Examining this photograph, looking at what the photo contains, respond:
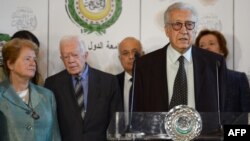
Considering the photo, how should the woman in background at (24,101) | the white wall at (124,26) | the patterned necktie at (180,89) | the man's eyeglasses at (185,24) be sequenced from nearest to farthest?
the patterned necktie at (180,89) < the man's eyeglasses at (185,24) < the woman in background at (24,101) < the white wall at (124,26)

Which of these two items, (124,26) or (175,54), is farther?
(124,26)

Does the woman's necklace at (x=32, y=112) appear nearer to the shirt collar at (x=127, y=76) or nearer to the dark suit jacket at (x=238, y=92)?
the shirt collar at (x=127, y=76)

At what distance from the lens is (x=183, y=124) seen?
157cm

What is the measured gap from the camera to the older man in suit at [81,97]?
265 cm

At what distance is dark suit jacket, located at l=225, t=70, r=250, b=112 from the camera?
2889mm

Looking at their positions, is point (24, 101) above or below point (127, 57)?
below

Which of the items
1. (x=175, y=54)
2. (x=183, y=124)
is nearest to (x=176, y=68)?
(x=175, y=54)

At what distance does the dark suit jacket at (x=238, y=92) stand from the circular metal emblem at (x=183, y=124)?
1.36 m

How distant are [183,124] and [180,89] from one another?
485 mm

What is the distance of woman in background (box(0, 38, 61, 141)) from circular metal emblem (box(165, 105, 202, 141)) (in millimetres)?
1098

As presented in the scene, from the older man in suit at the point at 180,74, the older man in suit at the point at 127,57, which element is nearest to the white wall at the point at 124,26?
the older man in suit at the point at 127,57

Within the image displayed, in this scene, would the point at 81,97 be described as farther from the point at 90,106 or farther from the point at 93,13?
the point at 93,13

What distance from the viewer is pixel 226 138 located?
1515 millimetres

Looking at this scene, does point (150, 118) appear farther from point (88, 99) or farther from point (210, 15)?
point (210, 15)
